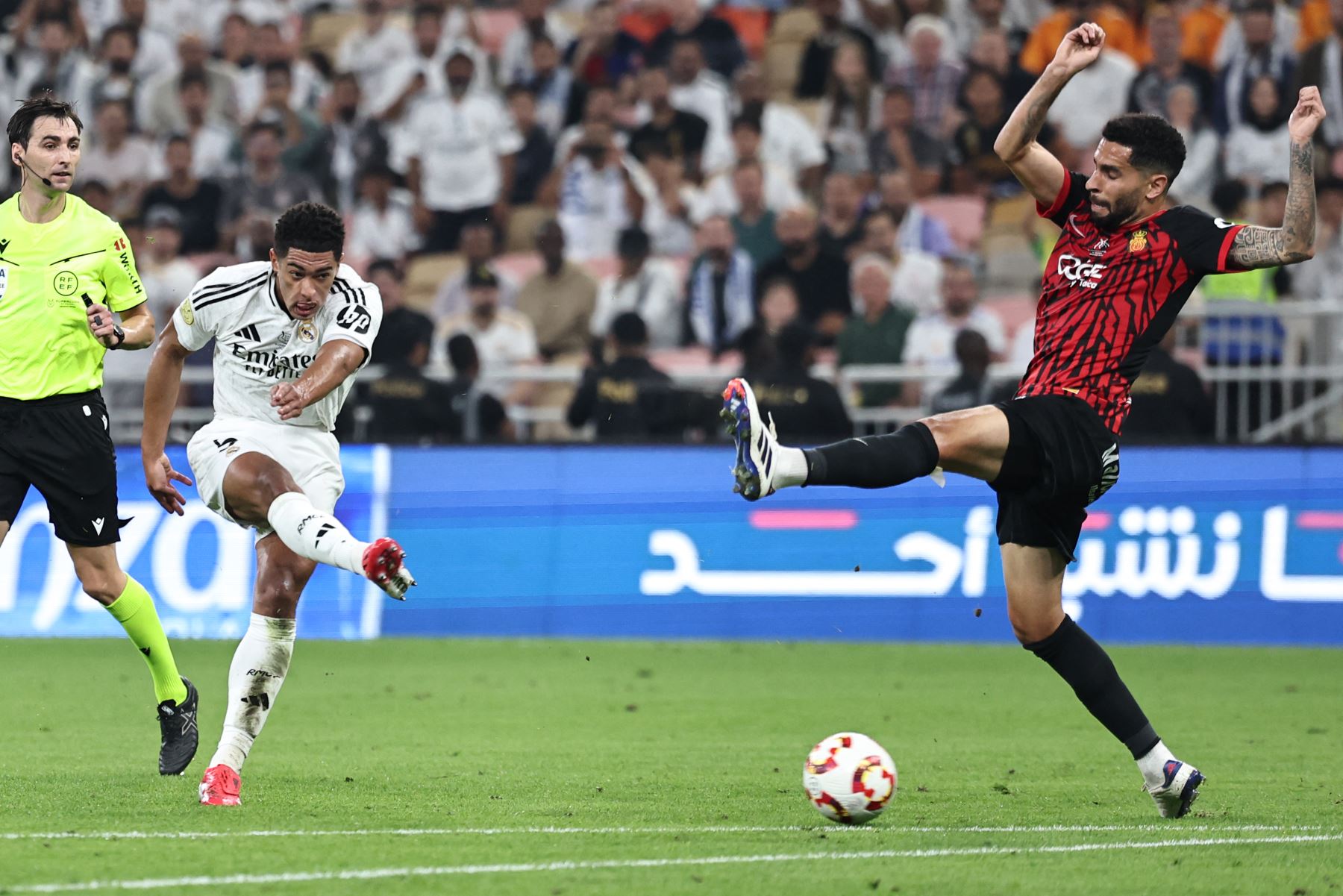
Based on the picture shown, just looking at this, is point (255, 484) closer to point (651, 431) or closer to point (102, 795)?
point (102, 795)

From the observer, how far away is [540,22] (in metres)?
20.3

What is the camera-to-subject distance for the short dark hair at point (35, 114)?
761 cm

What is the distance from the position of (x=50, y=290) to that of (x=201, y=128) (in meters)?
13.0

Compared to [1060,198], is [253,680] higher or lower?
lower

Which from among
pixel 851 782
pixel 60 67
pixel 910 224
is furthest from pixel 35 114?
pixel 60 67

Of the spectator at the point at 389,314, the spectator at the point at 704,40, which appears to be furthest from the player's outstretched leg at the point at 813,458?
the spectator at the point at 704,40

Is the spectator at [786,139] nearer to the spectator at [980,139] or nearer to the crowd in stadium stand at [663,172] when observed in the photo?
the crowd in stadium stand at [663,172]

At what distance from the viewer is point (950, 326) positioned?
15.8 meters

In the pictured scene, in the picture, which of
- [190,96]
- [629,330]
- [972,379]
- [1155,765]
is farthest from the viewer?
[190,96]

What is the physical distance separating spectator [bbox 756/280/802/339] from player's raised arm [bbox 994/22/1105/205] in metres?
8.78

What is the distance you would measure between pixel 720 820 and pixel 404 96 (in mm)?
14648

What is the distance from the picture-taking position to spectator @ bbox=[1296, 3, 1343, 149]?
17141mm

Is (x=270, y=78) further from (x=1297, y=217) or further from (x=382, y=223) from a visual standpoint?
(x=1297, y=217)

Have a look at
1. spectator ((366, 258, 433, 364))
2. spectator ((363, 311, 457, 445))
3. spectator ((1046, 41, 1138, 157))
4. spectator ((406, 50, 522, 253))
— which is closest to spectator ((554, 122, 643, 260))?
spectator ((406, 50, 522, 253))
